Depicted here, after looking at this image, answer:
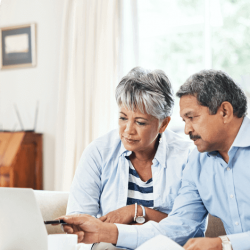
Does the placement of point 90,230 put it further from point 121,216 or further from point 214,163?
point 214,163

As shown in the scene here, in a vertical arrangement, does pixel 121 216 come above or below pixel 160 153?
below

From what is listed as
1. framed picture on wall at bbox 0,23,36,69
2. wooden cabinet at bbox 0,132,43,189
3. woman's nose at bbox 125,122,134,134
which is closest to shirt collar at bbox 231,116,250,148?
woman's nose at bbox 125,122,134,134

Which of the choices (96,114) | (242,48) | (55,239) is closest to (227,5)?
(242,48)

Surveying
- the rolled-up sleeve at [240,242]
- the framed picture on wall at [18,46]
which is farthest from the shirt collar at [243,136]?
the framed picture on wall at [18,46]

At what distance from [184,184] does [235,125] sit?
0.35m

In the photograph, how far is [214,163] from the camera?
1.36 m

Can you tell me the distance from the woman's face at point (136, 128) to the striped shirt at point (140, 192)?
0.49 feet

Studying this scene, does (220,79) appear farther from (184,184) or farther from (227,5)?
(227,5)

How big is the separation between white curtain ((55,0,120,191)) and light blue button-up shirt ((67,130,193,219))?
1519mm

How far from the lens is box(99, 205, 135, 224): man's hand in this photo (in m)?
1.44

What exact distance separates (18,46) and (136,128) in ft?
8.43

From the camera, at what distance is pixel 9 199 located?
878 millimetres

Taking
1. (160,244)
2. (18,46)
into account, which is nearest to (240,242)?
(160,244)

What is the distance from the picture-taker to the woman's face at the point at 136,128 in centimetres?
151
